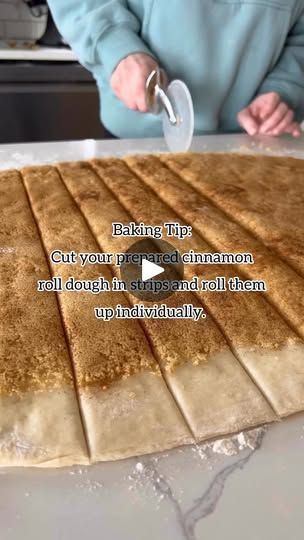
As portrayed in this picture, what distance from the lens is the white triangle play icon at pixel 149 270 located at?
3.18 ft

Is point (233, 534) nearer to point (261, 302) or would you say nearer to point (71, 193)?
point (261, 302)

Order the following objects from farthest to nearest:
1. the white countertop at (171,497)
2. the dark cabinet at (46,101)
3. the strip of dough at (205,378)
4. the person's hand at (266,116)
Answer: the dark cabinet at (46,101) → the person's hand at (266,116) → the strip of dough at (205,378) → the white countertop at (171,497)

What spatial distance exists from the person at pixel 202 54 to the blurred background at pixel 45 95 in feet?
3.17

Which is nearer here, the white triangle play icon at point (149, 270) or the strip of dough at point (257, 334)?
the strip of dough at point (257, 334)

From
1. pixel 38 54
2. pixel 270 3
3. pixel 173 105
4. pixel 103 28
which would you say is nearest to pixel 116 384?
pixel 173 105

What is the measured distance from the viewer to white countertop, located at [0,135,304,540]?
1.93 feet

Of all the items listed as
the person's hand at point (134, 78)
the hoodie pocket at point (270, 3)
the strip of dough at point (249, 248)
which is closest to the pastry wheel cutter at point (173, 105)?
the person's hand at point (134, 78)

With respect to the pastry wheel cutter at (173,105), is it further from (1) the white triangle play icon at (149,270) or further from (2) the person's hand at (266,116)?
(1) the white triangle play icon at (149,270)

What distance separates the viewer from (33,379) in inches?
28.7

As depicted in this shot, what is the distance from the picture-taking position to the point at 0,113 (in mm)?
2721

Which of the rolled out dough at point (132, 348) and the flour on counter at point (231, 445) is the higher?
the rolled out dough at point (132, 348)

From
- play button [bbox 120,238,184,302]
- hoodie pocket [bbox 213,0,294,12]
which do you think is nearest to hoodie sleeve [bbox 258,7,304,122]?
hoodie pocket [bbox 213,0,294,12]

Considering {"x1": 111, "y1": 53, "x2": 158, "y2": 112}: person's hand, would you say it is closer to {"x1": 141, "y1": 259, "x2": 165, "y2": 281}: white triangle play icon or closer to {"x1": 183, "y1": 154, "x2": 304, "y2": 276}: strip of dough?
{"x1": 183, "y1": 154, "x2": 304, "y2": 276}: strip of dough

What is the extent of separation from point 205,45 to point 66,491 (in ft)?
4.45
